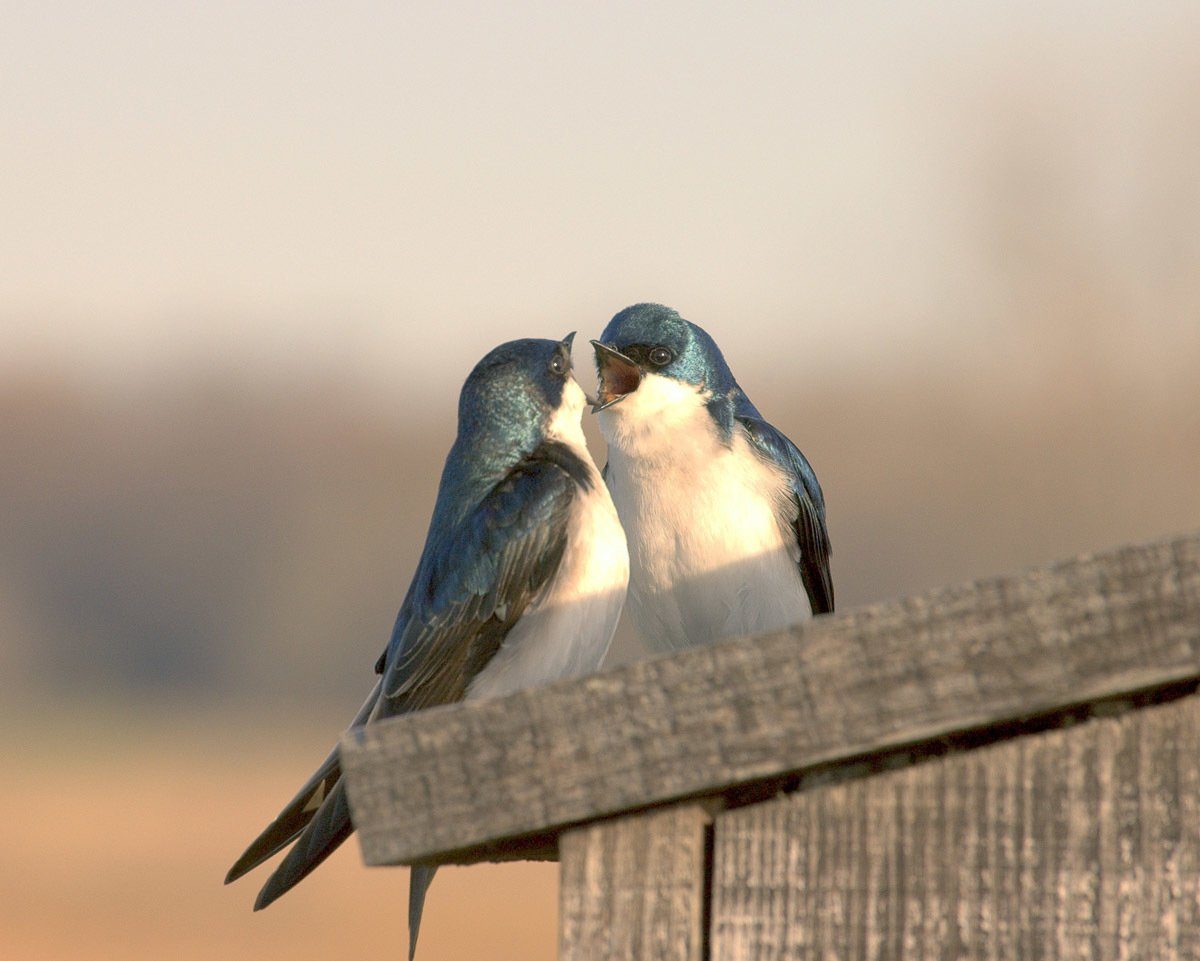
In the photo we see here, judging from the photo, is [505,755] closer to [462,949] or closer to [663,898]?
[663,898]

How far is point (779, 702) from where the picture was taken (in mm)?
1778

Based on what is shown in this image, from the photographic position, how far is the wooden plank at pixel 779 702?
5.76 ft

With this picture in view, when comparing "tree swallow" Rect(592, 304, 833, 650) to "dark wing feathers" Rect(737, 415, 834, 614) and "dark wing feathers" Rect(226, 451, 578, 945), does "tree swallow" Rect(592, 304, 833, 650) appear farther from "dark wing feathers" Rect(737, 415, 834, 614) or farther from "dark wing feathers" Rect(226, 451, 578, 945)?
"dark wing feathers" Rect(226, 451, 578, 945)

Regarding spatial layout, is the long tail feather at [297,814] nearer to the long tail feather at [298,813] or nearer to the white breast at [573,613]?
the long tail feather at [298,813]

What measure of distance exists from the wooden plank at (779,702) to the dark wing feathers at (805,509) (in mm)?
Result: 1598

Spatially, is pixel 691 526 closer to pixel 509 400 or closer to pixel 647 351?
pixel 647 351

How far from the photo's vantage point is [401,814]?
1.78 m

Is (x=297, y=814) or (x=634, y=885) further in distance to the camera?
(x=297, y=814)

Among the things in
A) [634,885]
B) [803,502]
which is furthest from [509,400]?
[634,885]

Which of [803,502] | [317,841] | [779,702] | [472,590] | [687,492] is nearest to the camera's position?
[779,702]

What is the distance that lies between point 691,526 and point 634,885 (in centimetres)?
137

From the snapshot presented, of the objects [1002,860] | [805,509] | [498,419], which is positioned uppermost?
[498,419]

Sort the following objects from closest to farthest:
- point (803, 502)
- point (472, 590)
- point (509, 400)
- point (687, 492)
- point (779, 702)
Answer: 1. point (779, 702)
2. point (472, 590)
3. point (509, 400)
4. point (687, 492)
5. point (803, 502)

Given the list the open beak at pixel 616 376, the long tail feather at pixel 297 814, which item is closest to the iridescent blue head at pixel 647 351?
the open beak at pixel 616 376
